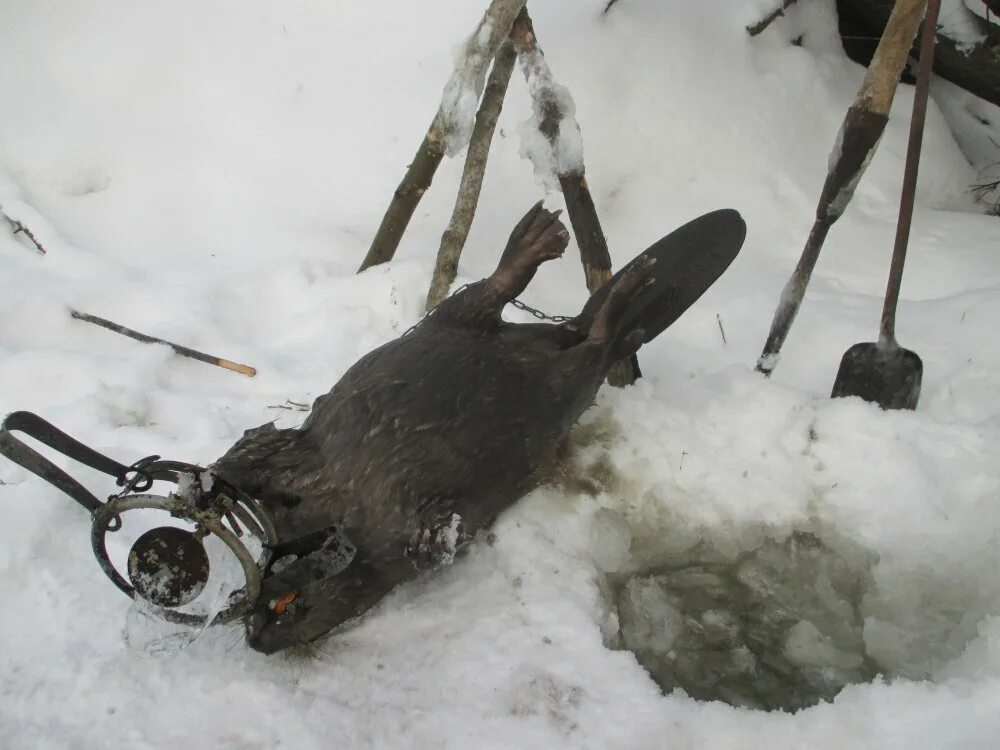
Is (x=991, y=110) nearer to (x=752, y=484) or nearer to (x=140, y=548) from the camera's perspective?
(x=752, y=484)

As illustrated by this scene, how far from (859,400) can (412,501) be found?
4.82ft

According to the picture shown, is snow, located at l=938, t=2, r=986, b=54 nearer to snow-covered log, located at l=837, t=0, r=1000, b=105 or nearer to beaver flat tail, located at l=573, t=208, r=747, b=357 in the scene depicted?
snow-covered log, located at l=837, t=0, r=1000, b=105

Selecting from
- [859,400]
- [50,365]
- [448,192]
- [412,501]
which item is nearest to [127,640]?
[412,501]

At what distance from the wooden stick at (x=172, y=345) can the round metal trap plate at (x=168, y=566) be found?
4.04 feet

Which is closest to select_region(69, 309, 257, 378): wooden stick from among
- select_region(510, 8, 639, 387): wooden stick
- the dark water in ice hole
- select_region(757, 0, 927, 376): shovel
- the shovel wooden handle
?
select_region(510, 8, 639, 387): wooden stick

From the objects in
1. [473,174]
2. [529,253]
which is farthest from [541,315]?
[473,174]

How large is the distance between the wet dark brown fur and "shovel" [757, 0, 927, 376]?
2.09 ft

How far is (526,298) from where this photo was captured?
3184mm

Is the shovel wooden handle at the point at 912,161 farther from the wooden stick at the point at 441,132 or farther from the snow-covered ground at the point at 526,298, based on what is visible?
the wooden stick at the point at 441,132

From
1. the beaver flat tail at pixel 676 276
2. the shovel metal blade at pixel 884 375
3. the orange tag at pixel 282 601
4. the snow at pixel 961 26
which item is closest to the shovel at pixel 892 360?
the shovel metal blade at pixel 884 375

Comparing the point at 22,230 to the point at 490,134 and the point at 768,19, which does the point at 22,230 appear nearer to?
the point at 490,134

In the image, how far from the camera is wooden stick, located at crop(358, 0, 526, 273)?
2.76 meters

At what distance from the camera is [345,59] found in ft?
13.1

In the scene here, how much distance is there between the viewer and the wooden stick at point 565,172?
280 centimetres
